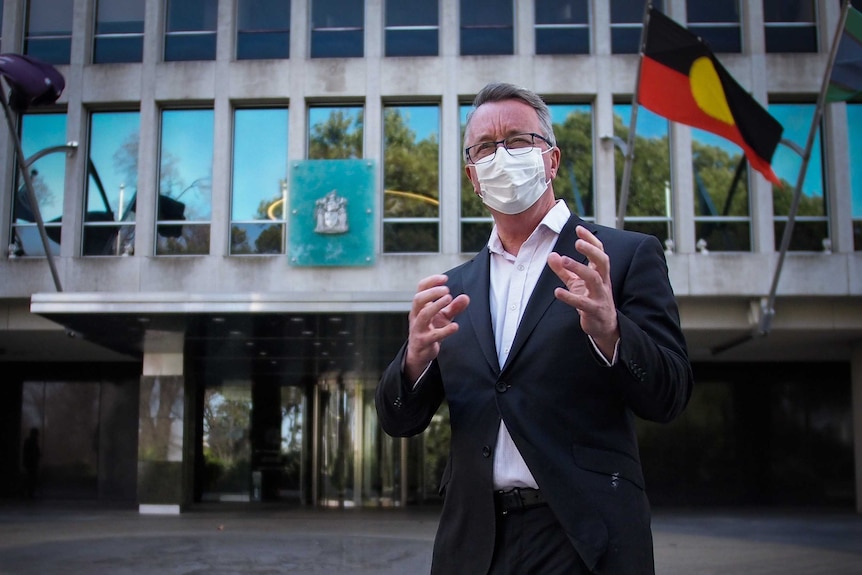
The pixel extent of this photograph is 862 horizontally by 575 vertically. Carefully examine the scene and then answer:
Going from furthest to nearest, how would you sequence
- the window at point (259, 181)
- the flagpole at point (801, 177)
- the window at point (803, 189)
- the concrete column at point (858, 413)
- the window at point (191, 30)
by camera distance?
the concrete column at point (858, 413) < the window at point (191, 30) < the window at point (259, 181) < the window at point (803, 189) < the flagpole at point (801, 177)

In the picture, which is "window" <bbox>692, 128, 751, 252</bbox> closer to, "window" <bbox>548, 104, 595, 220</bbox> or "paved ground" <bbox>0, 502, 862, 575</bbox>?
"window" <bbox>548, 104, 595, 220</bbox>

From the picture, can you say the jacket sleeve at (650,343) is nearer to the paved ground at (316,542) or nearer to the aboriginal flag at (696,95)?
the paved ground at (316,542)

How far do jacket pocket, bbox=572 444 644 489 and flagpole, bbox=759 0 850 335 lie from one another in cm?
1500

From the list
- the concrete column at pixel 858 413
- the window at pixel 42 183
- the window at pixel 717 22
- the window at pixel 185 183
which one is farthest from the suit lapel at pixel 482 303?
the concrete column at pixel 858 413

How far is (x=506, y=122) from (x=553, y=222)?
30 cm

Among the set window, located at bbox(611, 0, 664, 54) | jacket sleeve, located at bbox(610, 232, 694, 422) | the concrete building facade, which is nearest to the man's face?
jacket sleeve, located at bbox(610, 232, 694, 422)

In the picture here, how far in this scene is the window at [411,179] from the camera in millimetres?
19484

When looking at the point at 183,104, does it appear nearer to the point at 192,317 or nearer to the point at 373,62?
the point at 373,62

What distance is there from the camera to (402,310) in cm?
1567

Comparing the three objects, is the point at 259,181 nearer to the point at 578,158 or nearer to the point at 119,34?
the point at 119,34

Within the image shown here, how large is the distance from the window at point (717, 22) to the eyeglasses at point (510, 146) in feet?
62.0

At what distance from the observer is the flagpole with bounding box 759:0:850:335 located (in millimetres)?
15369

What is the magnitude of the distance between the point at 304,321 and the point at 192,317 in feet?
6.64

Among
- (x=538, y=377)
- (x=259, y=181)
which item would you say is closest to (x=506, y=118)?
(x=538, y=377)
